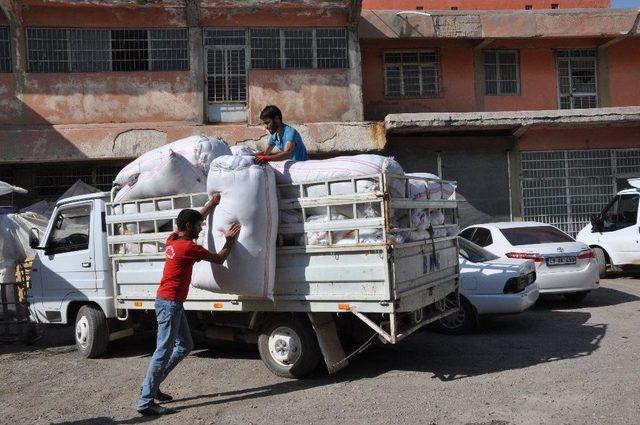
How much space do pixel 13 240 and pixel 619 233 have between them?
11.6 m

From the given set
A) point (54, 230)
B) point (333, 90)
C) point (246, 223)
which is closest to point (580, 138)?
point (333, 90)

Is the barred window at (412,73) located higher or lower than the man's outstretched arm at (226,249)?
higher

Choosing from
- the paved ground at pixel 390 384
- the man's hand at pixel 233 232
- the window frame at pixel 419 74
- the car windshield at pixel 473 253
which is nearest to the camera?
the paved ground at pixel 390 384

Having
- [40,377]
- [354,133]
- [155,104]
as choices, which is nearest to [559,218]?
[354,133]

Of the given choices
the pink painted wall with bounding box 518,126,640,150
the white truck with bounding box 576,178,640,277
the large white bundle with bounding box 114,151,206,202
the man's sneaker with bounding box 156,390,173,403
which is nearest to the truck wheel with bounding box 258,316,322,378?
the man's sneaker with bounding box 156,390,173,403

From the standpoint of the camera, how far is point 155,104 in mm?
14133

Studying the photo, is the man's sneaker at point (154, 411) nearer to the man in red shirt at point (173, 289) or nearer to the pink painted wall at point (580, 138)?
the man in red shirt at point (173, 289)

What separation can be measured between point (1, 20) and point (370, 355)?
11794 millimetres

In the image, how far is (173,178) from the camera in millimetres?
Answer: 6461

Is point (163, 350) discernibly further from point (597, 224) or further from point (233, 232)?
point (597, 224)

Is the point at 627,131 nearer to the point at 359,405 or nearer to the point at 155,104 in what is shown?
the point at 155,104

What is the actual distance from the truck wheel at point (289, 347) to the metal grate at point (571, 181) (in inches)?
449

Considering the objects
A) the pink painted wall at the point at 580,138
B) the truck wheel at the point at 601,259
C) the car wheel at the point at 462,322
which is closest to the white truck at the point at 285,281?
the car wheel at the point at 462,322

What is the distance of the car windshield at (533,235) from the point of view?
9.84 meters
